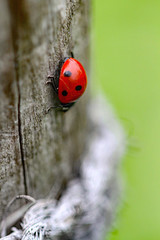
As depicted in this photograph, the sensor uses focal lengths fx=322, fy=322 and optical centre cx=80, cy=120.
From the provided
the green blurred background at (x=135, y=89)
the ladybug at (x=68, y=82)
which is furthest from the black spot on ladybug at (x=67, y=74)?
the green blurred background at (x=135, y=89)

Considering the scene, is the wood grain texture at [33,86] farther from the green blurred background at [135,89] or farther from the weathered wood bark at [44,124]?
the green blurred background at [135,89]

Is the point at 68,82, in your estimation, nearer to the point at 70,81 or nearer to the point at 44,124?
the point at 70,81

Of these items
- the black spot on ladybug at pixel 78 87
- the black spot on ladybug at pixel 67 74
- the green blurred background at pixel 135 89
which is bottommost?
the green blurred background at pixel 135 89

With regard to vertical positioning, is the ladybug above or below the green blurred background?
above

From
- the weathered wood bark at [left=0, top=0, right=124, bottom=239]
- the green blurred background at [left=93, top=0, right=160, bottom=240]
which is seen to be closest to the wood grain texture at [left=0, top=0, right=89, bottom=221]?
the weathered wood bark at [left=0, top=0, right=124, bottom=239]

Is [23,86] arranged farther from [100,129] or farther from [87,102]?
[100,129]

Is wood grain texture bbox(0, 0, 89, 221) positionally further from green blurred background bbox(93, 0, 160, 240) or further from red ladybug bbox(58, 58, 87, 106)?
green blurred background bbox(93, 0, 160, 240)

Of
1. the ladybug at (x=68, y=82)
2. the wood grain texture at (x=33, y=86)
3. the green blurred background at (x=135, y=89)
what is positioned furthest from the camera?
the green blurred background at (x=135, y=89)
